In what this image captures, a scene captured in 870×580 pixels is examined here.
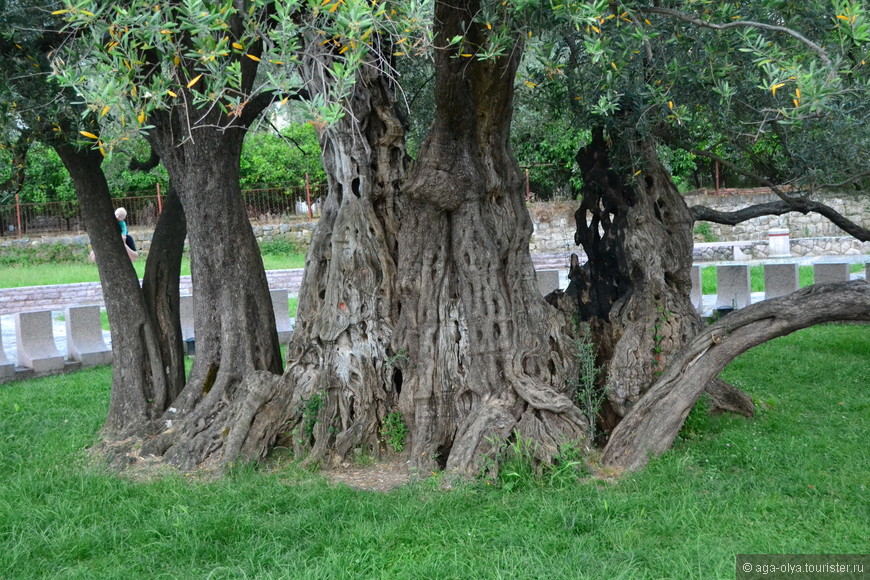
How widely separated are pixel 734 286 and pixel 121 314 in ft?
29.5

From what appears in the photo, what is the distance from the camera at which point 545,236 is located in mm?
24375

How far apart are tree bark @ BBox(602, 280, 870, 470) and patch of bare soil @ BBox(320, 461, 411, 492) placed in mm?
1461

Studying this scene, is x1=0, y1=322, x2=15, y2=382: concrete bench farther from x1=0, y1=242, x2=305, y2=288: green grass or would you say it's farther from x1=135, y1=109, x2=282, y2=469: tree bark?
x1=0, y1=242, x2=305, y2=288: green grass

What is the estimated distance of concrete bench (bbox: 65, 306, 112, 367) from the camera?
11633 millimetres

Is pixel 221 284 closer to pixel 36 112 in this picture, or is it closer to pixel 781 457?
pixel 36 112

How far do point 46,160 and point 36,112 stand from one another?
1844cm

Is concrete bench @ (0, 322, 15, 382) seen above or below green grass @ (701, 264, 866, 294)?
below

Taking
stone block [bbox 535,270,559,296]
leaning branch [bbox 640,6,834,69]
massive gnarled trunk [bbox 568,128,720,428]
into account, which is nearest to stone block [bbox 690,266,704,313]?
stone block [bbox 535,270,559,296]

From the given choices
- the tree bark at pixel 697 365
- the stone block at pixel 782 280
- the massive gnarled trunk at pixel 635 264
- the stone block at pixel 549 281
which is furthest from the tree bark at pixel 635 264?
the stone block at pixel 782 280

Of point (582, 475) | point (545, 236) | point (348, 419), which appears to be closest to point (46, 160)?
point (545, 236)

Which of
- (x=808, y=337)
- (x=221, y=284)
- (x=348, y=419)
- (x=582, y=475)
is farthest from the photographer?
(x=808, y=337)

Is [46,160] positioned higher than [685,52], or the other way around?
[46,160]

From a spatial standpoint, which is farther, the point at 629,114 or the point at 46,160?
the point at 46,160

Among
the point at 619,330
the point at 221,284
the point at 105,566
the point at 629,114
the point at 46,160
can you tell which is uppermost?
the point at 46,160
